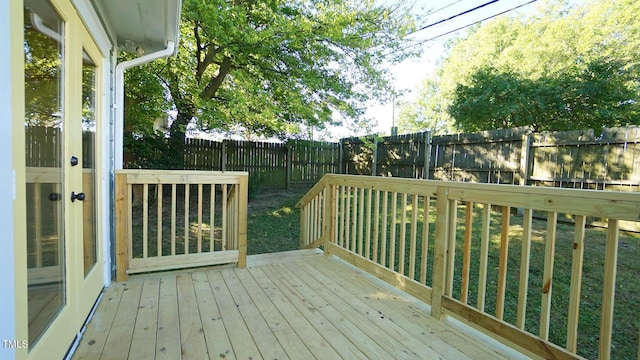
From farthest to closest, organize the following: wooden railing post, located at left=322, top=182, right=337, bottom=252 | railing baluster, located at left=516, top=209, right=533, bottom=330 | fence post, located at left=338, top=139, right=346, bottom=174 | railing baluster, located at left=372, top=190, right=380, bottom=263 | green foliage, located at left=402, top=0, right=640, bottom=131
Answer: fence post, located at left=338, top=139, right=346, bottom=174 < green foliage, located at left=402, top=0, right=640, bottom=131 < wooden railing post, located at left=322, top=182, right=337, bottom=252 < railing baluster, located at left=372, top=190, right=380, bottom=263 < railing baluster, located at left=516, top=209, right=533, bottom=330

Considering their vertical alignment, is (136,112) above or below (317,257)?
above

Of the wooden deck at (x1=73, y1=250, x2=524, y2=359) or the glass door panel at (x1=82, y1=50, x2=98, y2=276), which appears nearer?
the wooden deck at (x1=73, y1=250, x2=524, y2=359)

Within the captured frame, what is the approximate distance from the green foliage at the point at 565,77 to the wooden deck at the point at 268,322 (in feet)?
26.8

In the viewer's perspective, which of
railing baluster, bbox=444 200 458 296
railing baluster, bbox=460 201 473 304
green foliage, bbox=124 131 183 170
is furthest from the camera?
green foliage, bbox=124 131 183 170

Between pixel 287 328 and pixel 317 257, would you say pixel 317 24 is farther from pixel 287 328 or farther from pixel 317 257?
pixel 287 328

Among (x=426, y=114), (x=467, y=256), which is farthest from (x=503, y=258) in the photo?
(x=426, y=114)

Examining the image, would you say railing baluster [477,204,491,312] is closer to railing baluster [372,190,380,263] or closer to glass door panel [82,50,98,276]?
railing baluster [372,190,380,263]

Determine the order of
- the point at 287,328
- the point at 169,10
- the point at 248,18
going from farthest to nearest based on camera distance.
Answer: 1. the point at 248,18
2. the point at 169,10
3. the point at 287,328

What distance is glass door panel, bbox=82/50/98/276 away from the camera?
6.66 ft

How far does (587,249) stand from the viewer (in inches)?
151

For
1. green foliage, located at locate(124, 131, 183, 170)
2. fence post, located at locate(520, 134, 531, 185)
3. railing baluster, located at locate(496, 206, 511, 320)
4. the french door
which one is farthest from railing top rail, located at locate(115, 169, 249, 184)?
fence post, located at locate(520, 134, 531, 185)

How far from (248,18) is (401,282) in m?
5.12

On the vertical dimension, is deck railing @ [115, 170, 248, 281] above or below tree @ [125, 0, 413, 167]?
below

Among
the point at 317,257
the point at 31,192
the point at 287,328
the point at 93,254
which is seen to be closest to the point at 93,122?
the point at 93,254
